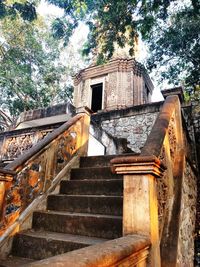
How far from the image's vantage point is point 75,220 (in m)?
2.96

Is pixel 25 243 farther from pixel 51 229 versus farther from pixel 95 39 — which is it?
pixel 95 39

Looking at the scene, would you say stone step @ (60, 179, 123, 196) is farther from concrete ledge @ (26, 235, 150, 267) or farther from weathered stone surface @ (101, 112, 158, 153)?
weathered stone surface @ (101, 112, 158, 153)

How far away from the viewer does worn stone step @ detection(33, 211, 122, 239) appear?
2693 mm

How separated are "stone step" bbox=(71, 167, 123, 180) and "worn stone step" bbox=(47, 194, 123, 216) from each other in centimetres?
65

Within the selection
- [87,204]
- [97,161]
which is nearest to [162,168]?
[87,204]

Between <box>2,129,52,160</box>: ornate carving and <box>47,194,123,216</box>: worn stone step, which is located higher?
<box>2,129,52,160</box>: ornate carving

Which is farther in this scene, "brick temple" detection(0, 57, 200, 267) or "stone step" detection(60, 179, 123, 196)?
"stone step" detection(60, 179, 123, 196)

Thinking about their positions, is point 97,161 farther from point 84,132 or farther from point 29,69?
point 29,69

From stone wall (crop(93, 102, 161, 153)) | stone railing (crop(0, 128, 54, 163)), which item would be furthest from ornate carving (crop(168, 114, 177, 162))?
stone wall (crop(93, 102, 161, 153))

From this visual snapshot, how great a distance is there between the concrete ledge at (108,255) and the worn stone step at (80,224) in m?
0.78

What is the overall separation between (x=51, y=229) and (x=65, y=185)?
0.92 m

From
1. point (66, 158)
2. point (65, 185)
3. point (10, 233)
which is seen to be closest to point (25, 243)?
point (10, 233)

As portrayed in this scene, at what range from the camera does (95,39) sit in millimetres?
7473

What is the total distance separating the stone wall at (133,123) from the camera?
7.26m
